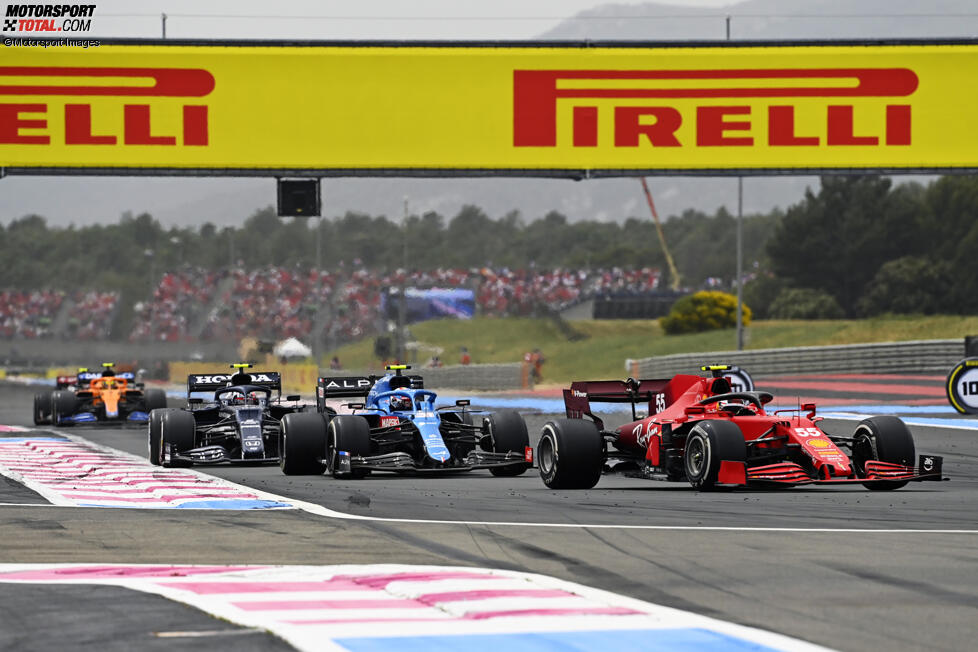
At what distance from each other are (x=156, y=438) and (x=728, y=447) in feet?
30.4

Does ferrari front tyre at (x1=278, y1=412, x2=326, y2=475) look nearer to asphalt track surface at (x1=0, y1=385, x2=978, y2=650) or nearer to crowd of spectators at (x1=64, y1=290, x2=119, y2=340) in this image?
asphalt track surface at (x1=0, y1=385, x2=978, y2=650)

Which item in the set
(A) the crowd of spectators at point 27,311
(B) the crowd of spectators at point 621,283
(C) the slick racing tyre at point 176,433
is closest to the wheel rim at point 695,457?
(C) the slick racing tyre at point 176,433

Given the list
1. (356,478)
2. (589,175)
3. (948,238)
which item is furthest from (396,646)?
(948,238)

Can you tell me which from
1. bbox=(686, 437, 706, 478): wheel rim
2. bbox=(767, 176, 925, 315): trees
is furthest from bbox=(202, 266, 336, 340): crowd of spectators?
bbox=(686, 437, 706, 478): wheel rim

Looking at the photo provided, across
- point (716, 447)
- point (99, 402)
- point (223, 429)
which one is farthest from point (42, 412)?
point (716, 447)

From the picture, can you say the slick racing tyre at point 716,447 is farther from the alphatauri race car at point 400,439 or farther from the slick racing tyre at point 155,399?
the slick racing tyre at point 155,399

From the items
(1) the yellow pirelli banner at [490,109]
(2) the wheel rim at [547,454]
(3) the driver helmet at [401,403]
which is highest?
(1) the yellow pirelli banner at [490,109]

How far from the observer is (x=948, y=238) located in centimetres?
9350

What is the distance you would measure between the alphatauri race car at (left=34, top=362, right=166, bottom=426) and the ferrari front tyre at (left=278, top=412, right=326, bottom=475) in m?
13.5

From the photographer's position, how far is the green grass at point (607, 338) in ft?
203

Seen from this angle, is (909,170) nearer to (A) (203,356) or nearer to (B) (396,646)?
(B) (396,646)

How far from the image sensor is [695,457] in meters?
16.2

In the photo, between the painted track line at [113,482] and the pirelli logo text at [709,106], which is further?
the pirelli logo text at [709,106]

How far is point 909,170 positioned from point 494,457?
1437cm
